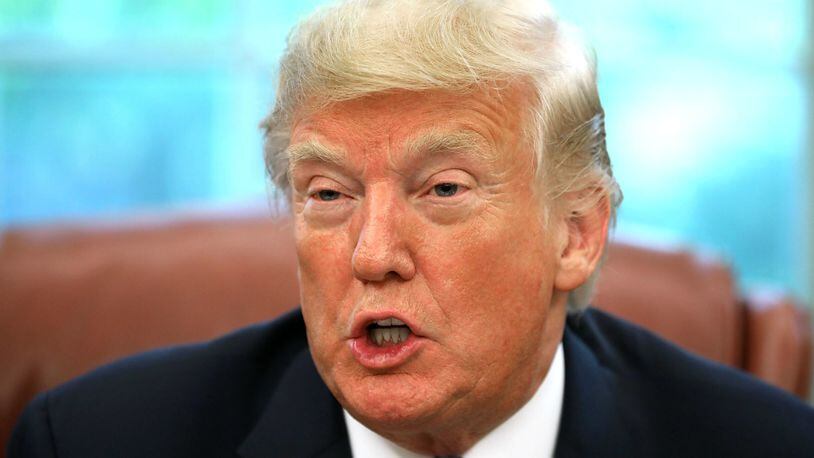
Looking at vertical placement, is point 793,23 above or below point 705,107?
above

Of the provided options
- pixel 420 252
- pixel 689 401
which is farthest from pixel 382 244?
pixel 689 401

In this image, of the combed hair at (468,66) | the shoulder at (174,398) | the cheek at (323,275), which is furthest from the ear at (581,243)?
the shoulder at (174,398)

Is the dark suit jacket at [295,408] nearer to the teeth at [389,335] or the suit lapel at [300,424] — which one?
the suit lapel at [300,424]

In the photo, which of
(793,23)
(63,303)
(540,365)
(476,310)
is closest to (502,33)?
(476,310)

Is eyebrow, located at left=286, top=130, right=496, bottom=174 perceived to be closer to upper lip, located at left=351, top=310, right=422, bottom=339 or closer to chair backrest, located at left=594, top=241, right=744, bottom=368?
upper lip, located at left=351, top=310, right=422, bottom=339

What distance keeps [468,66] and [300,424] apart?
24.8 inches

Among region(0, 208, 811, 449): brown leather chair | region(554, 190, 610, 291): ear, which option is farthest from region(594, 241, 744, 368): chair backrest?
region(554, 190, 610, 291): ear

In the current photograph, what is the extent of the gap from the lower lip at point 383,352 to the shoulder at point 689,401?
19.6 inches

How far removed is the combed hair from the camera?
143cm

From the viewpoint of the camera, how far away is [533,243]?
4.99 ft

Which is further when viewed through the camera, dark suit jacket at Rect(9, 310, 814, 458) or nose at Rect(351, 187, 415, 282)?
dark suit jacket at Rect(9, 310, 814, 458)

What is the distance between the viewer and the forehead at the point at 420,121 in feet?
4.72

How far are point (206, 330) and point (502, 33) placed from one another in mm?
855

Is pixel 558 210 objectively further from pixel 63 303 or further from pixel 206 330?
pixel 63 303
